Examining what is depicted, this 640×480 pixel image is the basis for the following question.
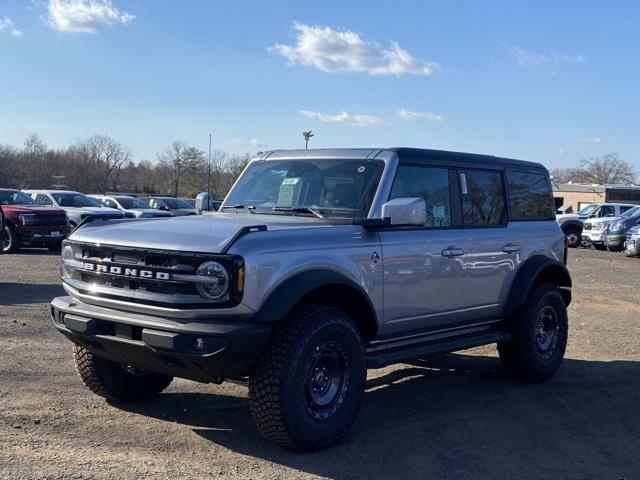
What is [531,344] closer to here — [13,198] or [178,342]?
[178,342]

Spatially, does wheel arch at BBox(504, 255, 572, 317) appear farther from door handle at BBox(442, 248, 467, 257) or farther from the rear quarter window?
door handle at BBox(442, 248, 467, 257)

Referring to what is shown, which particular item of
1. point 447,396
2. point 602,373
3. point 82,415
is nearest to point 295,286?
point 82,415

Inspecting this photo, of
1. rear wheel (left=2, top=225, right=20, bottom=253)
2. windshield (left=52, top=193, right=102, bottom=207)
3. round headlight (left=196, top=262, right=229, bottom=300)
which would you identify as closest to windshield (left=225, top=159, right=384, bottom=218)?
round headlight (left=196, top=262, right=229, bottom=300)

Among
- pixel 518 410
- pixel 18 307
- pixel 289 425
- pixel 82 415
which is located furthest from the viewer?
pixel 18 307

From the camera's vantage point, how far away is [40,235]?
20062 mm

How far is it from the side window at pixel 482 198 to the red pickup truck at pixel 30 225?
15.8 m

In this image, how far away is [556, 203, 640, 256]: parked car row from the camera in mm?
25359

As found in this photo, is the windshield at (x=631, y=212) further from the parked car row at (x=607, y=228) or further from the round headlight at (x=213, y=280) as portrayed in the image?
the round headlight at (x=213, y=280)

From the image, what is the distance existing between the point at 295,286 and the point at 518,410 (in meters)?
2.69

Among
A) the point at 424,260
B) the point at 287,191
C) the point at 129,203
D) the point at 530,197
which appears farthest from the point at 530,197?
the point at 129,203

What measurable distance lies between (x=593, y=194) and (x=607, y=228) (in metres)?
33.5

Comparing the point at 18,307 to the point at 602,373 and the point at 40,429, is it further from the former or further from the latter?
the point at 602,373

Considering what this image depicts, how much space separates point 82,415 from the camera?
5.69m

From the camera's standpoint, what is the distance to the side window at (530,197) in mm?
7449
